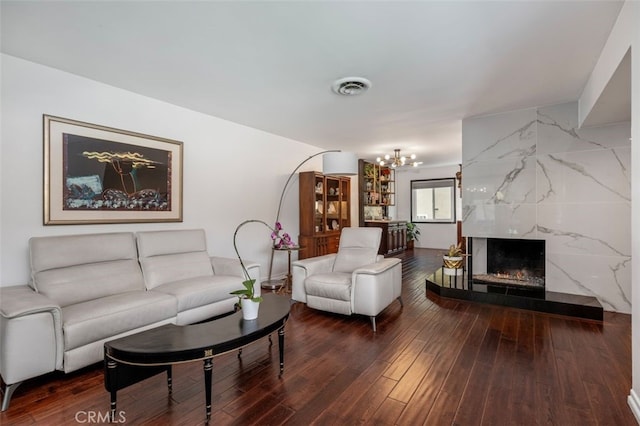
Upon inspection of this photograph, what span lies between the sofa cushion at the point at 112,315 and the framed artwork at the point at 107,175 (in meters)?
1.01

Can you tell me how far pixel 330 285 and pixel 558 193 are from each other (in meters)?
3.12

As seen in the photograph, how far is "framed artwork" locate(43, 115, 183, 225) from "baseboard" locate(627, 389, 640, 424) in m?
4.25

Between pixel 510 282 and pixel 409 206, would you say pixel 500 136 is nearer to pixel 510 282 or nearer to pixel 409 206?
pixel 510 282

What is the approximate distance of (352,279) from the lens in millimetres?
3256

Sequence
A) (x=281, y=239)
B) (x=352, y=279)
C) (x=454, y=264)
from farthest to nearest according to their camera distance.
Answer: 1. (x=454, y=264)
2. (x=281, y=239)
3. (x=352, y=279)

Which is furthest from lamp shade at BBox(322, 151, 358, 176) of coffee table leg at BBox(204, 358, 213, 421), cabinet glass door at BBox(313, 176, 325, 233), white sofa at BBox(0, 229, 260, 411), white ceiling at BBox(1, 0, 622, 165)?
coffee table leg at BBox(204, 358, 213, 421)

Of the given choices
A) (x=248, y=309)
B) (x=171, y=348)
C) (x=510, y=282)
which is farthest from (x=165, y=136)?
(x=510, y=282)

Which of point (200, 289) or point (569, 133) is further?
point (569, 133)

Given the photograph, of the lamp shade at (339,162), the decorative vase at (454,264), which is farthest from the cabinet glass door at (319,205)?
the decorative vase at (454,264)

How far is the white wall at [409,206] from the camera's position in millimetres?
8742

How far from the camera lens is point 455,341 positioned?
9.12ft

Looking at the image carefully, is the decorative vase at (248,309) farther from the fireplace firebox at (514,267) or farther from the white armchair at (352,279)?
the fireplace firebox at (514,267)

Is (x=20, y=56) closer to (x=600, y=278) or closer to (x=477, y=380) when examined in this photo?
(x=477, y=380)

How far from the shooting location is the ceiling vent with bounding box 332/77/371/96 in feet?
9.92
